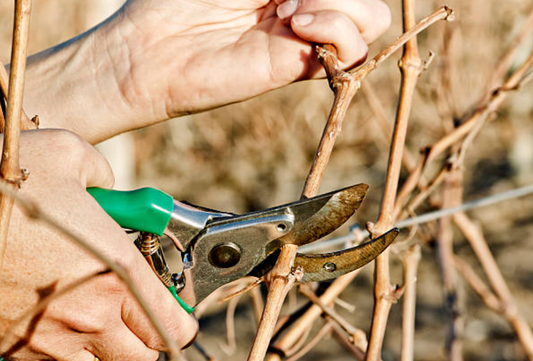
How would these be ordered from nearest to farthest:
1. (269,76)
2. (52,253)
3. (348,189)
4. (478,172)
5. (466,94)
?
(52,253), (348,189), (269,76), (466,94), (478,172)

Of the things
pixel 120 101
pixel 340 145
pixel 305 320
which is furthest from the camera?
pixel 340 145

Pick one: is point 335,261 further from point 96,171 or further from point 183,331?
point 96,171

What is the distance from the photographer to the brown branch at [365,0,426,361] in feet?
3.40

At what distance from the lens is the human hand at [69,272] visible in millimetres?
797

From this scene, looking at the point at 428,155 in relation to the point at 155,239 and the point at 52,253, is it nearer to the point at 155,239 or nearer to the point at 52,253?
the point at 155,239

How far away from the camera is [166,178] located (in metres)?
5.59

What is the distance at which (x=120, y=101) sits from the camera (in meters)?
1.41

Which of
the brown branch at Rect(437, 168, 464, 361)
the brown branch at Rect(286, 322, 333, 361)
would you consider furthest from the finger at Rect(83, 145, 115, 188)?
the brown branch at Rect(437, 168, 464, 361)

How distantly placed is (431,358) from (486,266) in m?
1.58

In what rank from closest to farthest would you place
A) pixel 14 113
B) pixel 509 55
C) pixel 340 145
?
pixel 14 113 → pixel 509 55 → pixel 340 145

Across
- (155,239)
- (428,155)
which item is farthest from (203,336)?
(155,239)

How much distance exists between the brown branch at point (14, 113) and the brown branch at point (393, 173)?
619mm

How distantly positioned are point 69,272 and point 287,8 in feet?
2.42

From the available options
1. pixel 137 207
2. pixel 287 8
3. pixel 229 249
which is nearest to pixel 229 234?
pixel 229 249
